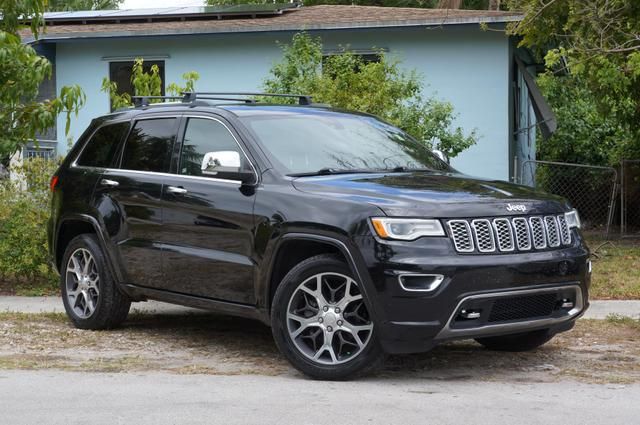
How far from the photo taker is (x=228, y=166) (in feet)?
25.2

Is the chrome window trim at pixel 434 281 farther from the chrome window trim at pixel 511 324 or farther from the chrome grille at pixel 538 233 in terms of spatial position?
the chrome grille at pixel 538 233

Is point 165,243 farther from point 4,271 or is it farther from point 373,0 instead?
point 373,0

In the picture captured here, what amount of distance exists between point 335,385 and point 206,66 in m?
14.1

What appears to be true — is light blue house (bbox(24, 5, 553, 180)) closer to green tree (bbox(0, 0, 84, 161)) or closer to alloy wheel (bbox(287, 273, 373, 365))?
→ green tree (bbox(0, 0, 84, 161))

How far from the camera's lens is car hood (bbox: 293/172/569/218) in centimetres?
682

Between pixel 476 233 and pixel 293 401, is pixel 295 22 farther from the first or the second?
pixel 293 401

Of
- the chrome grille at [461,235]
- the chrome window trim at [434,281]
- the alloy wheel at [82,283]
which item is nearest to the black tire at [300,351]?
the chrome window trim at [434,281]

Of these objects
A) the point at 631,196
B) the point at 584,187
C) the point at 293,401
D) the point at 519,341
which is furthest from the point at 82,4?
the point at 293,401

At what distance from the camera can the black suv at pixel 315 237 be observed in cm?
674

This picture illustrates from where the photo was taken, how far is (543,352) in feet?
26.8

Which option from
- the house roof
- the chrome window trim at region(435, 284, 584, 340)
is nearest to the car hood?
the chrome window trim at region(435, 284, 584, 340)

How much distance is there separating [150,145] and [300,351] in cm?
263

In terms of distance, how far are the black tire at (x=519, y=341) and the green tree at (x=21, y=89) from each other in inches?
220

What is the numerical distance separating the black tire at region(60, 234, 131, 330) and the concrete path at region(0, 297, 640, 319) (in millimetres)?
1307
